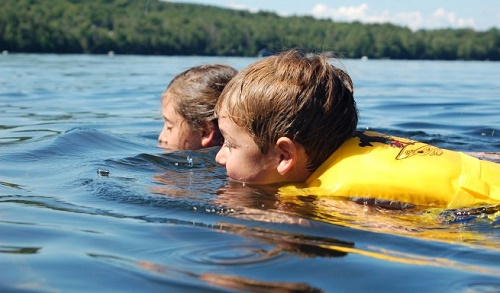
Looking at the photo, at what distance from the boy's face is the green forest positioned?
51.2m

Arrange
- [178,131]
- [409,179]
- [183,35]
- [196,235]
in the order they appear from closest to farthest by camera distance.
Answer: [196,235]
[409,179]
[178,131]
[183,35]

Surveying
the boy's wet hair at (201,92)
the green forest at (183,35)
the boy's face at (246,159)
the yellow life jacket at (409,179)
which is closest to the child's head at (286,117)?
the boy's face at (246,159)

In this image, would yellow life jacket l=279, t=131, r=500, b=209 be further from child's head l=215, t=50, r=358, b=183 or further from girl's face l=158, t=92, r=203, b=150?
girl's face l=158, t=92, r=203, b=150

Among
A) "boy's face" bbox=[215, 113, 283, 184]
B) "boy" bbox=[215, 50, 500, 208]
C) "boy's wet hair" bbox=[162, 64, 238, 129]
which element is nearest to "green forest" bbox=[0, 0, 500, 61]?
"boy's wet hair" bbox=[162, 64, 238, 129]

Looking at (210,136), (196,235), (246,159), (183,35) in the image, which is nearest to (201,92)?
(210,136)

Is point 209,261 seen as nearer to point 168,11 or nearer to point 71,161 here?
point 71,161

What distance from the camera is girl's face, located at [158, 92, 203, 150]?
18.6ft

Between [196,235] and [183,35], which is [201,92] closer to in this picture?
[196,235]

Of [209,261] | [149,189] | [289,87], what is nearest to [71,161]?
[149,189]

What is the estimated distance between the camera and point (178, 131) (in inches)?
227

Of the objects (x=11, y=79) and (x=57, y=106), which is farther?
(x=11, y=79)

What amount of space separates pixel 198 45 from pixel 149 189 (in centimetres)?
6304

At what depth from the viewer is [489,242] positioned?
3.14 m

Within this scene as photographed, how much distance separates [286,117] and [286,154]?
205 mm
